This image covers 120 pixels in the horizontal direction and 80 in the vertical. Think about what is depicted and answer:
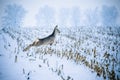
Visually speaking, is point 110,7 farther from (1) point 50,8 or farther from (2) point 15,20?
(2) point 15,20

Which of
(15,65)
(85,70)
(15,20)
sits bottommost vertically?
(85,70)

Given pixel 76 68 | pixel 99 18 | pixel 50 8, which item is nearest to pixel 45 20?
pixel 50 8

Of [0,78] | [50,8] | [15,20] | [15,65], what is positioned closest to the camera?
[0,78]

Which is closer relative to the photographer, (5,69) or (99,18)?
(5,69)

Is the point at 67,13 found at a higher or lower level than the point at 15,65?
higher

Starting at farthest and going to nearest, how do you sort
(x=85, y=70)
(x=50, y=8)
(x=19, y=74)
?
1. (x=50, y=8)
2. (x=85, y=70)
3. (x=19, y=74)

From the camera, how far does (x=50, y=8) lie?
7325 cm

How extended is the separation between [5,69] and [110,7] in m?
69.0

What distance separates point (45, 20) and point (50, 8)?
26.6 ft

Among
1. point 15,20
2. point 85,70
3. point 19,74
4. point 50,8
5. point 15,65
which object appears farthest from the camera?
point 50,8

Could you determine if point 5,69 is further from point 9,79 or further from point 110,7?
point 110,7

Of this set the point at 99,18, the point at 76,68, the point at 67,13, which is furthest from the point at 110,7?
the point at 76,68

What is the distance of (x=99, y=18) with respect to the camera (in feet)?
241

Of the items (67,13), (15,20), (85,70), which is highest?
(67,13)
